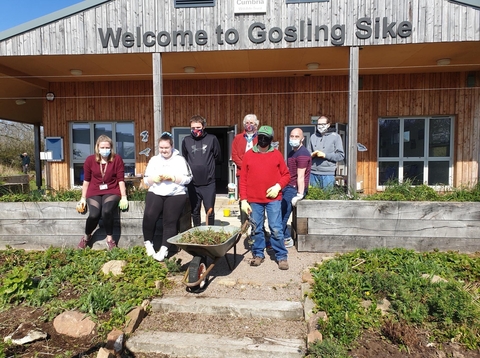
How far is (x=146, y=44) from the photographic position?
21.8 ft

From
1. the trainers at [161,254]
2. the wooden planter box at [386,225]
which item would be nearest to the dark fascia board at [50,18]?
the trainers at [161,254]

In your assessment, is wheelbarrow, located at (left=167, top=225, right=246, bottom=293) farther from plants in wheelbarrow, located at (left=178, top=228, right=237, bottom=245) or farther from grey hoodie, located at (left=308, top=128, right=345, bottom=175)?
grey hoodie, located at (left=308, top=128, right=345, bottom=175)

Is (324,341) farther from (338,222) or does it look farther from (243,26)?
(243,26)

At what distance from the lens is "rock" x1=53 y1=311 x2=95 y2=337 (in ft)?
9.69

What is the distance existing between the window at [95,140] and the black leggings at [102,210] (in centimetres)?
584

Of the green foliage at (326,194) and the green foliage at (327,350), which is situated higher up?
the green foliage at (326,194)

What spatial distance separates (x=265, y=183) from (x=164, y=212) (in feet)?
4.51

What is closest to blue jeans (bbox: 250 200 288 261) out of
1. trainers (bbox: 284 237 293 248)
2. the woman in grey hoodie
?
trainers (bbox: 284 237 293 248)

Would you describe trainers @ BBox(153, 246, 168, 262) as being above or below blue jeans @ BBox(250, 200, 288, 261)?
below

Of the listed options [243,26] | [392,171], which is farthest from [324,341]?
[392,171]

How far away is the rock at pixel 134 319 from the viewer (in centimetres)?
298

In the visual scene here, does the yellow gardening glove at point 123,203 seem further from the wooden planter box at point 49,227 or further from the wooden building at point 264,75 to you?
the wooden building at point 264,75

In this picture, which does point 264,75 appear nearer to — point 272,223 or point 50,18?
point 50,18

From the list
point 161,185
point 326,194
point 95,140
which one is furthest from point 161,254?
point 95,140
